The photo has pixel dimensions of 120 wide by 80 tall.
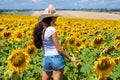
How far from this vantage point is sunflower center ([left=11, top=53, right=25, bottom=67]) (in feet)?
18.6

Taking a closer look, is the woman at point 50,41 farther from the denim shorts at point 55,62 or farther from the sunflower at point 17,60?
the sunflower at point 17,60

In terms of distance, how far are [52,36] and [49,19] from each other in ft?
0.81

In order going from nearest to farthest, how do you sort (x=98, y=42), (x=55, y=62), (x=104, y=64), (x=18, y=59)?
(x=104, y=64), (x=55, y=62), (x=18, y=59), (x=98, y=42)

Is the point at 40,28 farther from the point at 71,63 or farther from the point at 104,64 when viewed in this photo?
A: the point at 71,63

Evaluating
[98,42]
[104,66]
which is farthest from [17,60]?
[98,42]

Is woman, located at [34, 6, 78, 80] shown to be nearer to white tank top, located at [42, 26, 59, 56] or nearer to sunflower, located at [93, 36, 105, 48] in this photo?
white tank top, located at [42, 26, 59, 56]

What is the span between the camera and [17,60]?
18.8 feet

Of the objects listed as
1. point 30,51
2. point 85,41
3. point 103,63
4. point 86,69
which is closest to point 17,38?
point 85,41

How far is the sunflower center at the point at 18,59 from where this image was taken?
223 inches

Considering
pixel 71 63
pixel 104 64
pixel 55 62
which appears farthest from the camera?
pixel 71 63

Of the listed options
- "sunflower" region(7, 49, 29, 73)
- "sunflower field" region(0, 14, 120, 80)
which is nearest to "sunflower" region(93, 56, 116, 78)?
"sunflower field" region(0, 14, 120, 80)

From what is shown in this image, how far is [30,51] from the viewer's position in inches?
295

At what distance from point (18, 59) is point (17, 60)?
0.8 inches

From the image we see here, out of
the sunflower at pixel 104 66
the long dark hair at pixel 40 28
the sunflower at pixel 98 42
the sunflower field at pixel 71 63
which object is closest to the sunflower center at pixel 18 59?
the sunflower field at pixel 71 63
